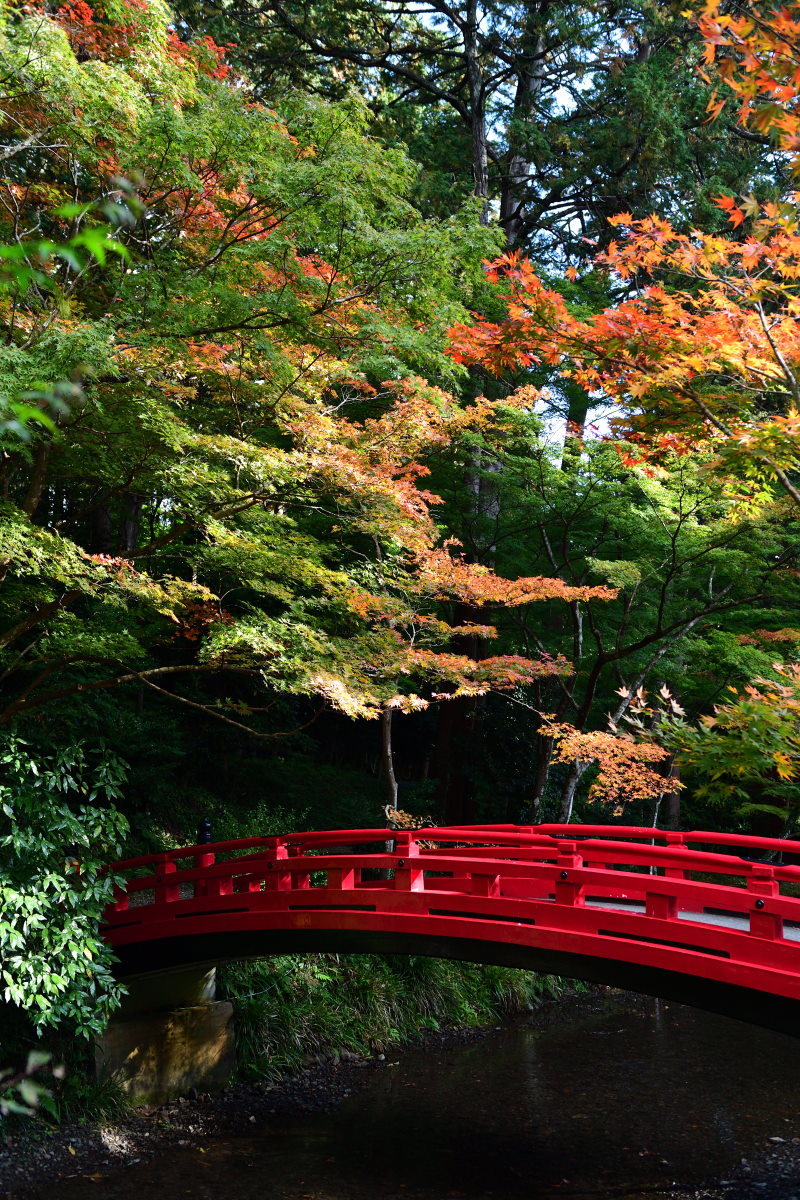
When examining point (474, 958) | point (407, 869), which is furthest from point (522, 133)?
point (474, 958)

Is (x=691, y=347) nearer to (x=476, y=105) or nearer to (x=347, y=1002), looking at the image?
(x=347, y=1002)

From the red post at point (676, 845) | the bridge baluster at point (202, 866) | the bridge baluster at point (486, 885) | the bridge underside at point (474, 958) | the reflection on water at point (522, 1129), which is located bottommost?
the reflection on water at point (522, 1129)

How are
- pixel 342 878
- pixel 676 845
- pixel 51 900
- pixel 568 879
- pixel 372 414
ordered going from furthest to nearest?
pixel 372 414 → pixel 342 878 → pixel 51 900 → pixel 676 845 → pixel 568 879

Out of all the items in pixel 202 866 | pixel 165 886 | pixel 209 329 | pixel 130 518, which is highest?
pixel 209 329

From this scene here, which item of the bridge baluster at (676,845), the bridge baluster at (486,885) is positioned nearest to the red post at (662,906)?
the bridge baluster at (676,845)

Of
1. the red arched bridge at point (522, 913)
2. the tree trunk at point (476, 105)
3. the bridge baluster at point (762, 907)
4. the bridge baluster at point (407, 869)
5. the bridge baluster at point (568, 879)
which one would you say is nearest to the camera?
the bridge baluster at point (762, 907)

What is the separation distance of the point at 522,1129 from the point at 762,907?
15.5ft

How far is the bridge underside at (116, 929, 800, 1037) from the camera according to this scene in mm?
5961

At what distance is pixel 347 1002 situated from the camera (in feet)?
36.0

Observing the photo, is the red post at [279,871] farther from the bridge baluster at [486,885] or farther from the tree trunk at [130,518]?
the tree trunk at [130,518]

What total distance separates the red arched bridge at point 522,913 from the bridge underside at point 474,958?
13mm

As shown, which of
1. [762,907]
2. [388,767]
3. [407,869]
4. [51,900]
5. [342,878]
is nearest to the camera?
[762,907]

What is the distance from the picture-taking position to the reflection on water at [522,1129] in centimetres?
789

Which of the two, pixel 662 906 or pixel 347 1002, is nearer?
pixel 662 906
